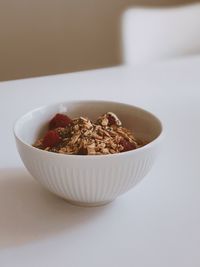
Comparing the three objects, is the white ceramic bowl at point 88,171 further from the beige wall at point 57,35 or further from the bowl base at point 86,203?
the beige wall at point 57,35

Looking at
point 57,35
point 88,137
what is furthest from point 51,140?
point 57,35

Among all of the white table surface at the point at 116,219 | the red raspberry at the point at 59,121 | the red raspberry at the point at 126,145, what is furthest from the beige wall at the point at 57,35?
the red raspberry at the point at 126,145

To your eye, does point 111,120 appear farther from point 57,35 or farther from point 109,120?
point 57,35

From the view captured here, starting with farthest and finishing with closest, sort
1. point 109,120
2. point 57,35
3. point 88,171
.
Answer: point 57,35 < point 109,120 < point 88,171

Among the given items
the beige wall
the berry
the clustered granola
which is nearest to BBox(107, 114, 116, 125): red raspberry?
the clustered granola

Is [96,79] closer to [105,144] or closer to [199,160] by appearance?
[199,160]

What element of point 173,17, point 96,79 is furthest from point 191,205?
point 173,17
